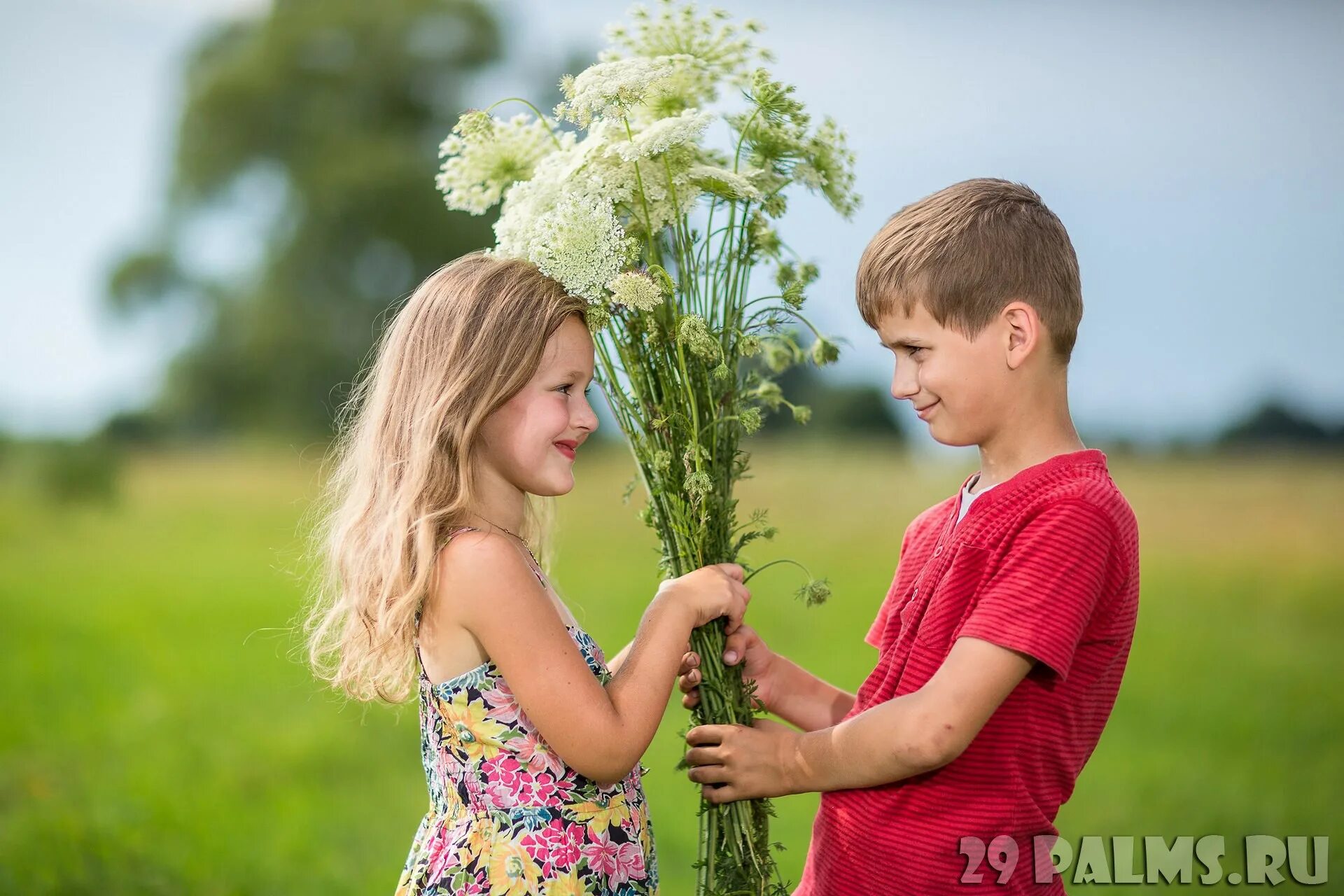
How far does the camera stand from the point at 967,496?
1.62m

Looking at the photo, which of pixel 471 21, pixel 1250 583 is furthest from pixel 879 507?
pixel 471 21

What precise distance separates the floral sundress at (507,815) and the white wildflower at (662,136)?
1.91 feet

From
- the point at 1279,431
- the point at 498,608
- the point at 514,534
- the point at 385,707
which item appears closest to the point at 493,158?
the point at 514,534

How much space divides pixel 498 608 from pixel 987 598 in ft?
2.10

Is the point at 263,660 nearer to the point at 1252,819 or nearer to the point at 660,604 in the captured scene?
the point at 1252,819

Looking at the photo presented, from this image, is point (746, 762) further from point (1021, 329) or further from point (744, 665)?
point (1021, 329)

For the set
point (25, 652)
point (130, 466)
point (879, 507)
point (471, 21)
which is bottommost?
point (25, 652)

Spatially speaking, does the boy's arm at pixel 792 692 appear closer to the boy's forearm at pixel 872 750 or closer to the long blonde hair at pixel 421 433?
the boy's forearm at pixel 872 750

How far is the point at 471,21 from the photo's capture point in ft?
42.4

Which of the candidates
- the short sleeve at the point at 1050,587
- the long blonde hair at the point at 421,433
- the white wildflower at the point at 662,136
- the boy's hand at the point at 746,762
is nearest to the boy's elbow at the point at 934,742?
the short sleeve at the point at 1050,587

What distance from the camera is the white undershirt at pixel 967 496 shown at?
1560 mm

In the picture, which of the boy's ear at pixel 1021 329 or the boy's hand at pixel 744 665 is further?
the boy's hand at pixel 744 665

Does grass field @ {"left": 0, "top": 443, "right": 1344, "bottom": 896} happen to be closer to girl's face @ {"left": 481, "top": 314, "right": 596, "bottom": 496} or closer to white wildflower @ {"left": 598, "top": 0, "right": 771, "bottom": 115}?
girl's face @ {"left": 481, "top": 314, "right": 596, "bottom": 496}

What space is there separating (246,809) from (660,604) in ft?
12.5
